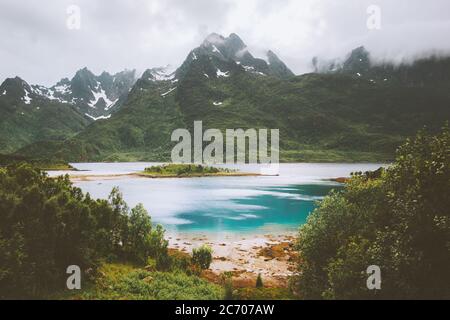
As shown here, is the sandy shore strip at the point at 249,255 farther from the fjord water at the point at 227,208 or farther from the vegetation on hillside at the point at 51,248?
the fjord water at the point at 227,208

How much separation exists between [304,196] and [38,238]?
8604cm

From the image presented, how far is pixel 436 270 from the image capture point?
19812 millimetres

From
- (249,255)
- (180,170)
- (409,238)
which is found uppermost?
(409,238)

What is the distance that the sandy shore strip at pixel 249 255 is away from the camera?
108ft

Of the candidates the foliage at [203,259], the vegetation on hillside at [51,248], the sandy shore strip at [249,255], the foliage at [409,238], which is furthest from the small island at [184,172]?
the foliage at [409,238]

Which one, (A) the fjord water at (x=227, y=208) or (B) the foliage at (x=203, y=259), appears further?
(A) the fjord water at (x=227, y=208)

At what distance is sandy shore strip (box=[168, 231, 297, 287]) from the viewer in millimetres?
33062

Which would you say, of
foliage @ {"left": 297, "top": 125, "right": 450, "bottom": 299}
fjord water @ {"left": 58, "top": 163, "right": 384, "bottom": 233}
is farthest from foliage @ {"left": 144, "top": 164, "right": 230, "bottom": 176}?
foliage @ {"left": 297, "top": 125, "right": 450, "bottom": 299}

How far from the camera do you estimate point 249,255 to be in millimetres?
41406

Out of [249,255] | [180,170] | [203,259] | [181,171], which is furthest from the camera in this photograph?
[180,170]

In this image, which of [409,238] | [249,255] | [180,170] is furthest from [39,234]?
[180,170]

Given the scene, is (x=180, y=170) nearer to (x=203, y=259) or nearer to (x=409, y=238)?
(x=203, y=259)

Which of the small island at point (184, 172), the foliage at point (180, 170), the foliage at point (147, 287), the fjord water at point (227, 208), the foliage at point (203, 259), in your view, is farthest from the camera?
the foliage at point (180, 170)

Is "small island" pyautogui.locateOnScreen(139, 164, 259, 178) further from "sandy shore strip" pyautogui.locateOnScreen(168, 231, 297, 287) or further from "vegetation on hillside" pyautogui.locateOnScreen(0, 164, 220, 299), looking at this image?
"vegetation on hillside" pyautogui.locateOnScreen(0, 164, 220, 299)
